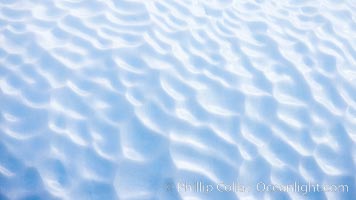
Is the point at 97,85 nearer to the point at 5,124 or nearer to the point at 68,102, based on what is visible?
the point at 68,102

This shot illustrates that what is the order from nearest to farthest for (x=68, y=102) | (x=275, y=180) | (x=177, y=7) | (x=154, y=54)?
(x=275, y=180) < (x=68, y=102) < (x=154, y=54) < (x=177, y=7)

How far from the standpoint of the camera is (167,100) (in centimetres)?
283

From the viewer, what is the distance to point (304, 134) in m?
2.84

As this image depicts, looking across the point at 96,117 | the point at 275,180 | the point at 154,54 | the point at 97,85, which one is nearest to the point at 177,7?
the point at 154,54

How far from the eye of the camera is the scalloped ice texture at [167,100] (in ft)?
8.04

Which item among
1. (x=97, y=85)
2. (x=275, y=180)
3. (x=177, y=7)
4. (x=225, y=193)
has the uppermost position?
(x=177, y=7)

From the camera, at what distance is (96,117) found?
268cm

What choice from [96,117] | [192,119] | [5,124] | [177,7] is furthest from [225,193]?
[177,7]

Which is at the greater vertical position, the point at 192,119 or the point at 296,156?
the point at 192,119

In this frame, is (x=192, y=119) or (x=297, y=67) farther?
(x=297, y=67)

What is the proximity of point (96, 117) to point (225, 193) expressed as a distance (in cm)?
132

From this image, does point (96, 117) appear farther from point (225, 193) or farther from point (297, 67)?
point (297, 67)

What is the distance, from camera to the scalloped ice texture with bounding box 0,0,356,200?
2449 mm

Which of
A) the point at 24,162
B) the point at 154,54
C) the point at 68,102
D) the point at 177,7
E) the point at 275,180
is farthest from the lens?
the point at 177,7
